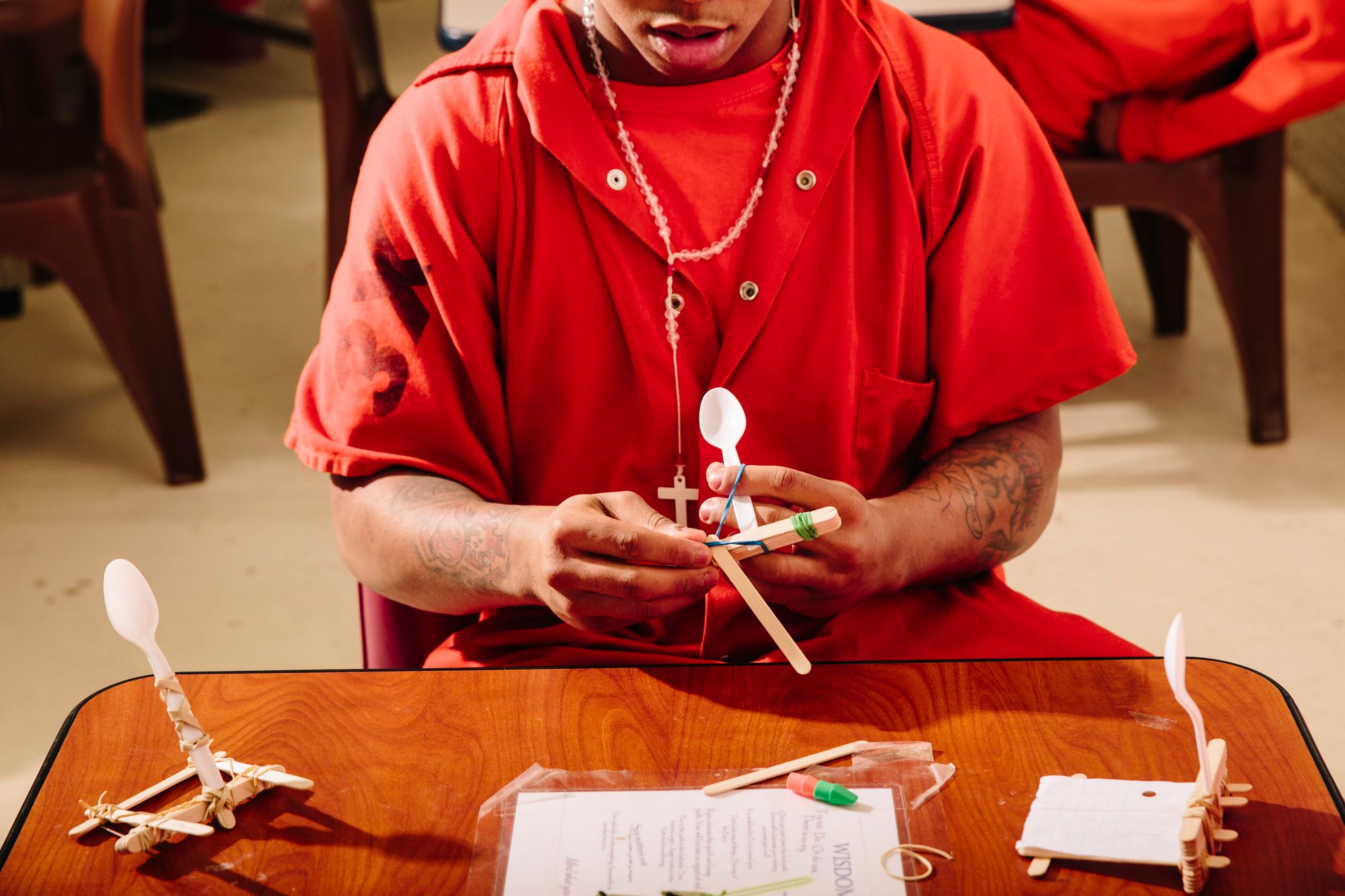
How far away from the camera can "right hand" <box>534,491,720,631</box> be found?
1085mm

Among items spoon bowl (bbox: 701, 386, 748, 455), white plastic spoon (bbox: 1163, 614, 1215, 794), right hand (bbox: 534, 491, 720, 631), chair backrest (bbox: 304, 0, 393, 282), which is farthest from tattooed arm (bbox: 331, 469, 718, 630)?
chair backrest (bbox: 304, 0, 393, 282)

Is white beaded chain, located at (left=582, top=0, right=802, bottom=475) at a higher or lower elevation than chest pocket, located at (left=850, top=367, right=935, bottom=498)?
higher

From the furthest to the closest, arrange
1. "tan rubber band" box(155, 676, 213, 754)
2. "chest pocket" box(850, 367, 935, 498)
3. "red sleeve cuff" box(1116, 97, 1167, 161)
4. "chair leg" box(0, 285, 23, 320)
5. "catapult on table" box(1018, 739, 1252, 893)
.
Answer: "chair leg" box(0, 285, 23, 320), "red sleeve cuff" box(1116, 97, 1167, 161), "chest pocket" box(850, 367, 935, 498), "tan rubber band" box(155, 676, 213, 754), "catapult on table" box(1018, 739, 1252, 893)

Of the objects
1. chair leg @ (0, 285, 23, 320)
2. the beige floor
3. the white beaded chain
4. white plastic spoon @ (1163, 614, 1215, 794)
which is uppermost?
the white beaded chain

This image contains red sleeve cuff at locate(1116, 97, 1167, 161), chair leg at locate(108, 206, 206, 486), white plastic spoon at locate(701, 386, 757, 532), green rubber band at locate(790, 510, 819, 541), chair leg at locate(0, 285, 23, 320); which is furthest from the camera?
chair leg at locate(0, 285, 23, 320)

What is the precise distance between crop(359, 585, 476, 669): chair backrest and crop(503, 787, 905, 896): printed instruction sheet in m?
0.46

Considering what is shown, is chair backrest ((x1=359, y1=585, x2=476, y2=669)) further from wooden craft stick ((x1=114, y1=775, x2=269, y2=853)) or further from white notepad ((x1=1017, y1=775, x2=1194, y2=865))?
white notepad ((x1=1017, y1=775, x2=1194, y2=865))

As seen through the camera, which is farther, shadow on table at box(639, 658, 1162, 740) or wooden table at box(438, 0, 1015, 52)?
wooden table at box(438, 0, 1015, 52)

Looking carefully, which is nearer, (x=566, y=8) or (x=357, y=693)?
(x=357, y=693)

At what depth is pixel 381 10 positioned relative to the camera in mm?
5781

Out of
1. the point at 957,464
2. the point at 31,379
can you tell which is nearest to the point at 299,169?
the point at 31,379

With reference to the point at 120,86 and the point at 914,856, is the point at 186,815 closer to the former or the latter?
the point at 914,856

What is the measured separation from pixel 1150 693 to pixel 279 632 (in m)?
1.71

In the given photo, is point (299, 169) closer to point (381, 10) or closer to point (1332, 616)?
point (381, 10)
